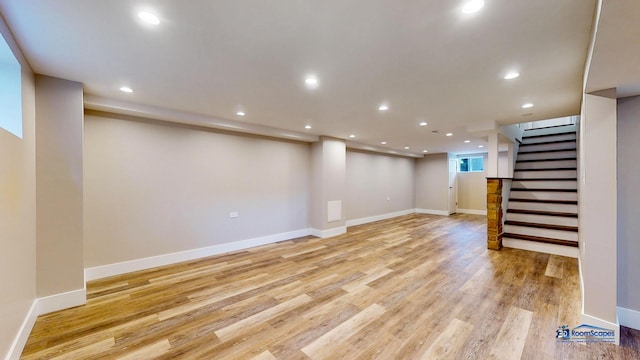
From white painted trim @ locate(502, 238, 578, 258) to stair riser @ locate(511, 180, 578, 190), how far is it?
1529 mm

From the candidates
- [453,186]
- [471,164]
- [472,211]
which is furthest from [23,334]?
[471,164]

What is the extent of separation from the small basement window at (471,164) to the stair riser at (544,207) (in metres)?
4.69

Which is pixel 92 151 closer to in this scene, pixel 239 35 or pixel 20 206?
pixel 20 206

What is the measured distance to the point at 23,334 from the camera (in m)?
2.10

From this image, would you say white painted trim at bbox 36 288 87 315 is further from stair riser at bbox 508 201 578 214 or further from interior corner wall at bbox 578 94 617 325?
stair riser at bbox 508 201 578 214

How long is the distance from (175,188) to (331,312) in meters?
3.30

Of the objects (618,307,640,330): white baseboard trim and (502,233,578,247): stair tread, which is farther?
(502,233,578,247): stair tread

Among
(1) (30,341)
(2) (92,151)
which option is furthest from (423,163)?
(1) (30,341)

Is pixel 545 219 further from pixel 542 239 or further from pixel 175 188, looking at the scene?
pixel 175 188

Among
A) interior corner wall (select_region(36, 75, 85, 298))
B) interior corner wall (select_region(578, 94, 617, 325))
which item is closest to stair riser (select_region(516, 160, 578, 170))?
interior corner wall (select_region(578, 94, 617, 325))

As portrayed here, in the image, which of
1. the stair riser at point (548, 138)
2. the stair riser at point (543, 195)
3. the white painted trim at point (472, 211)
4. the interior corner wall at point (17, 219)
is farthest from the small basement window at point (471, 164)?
the interior corner wall at point (17, 219)

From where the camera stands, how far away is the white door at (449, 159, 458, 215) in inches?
374

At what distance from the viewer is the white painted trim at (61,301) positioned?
8.41ft

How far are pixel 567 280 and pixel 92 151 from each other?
6810 mm
